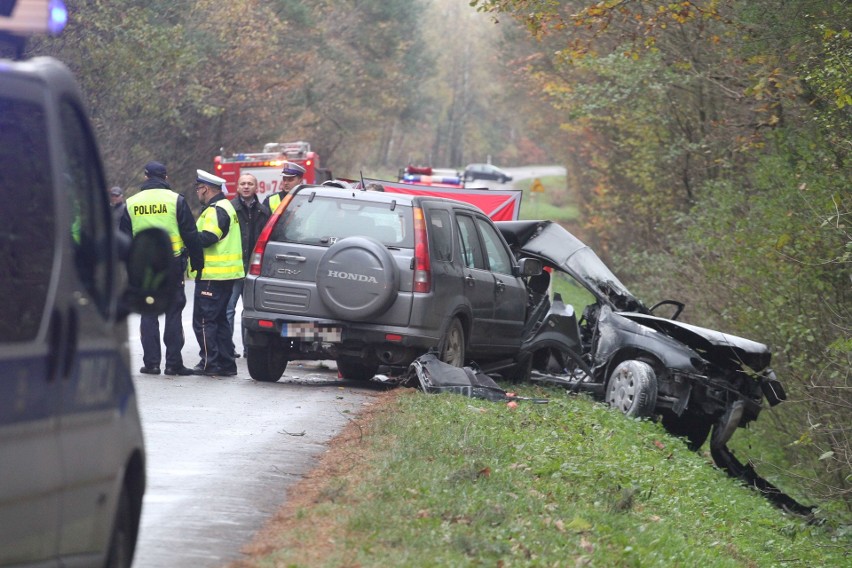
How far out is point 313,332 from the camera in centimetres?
1216

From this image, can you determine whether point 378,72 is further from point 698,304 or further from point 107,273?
point 107,273

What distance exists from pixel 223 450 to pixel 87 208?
14.8 ft

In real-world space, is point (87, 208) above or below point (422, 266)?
above

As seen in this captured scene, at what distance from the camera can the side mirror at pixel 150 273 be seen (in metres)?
4.59

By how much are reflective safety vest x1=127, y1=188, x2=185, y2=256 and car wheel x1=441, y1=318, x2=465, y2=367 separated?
2.62m

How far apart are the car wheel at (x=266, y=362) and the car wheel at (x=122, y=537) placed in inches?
301

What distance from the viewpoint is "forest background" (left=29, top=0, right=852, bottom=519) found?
15.4 meters

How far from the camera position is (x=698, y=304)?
2064cm

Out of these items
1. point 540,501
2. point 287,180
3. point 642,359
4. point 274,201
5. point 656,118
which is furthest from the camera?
point 656,118

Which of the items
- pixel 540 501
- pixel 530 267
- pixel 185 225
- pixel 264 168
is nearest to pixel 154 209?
pixel 185 225

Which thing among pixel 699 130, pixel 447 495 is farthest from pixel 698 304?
pixel 447 495

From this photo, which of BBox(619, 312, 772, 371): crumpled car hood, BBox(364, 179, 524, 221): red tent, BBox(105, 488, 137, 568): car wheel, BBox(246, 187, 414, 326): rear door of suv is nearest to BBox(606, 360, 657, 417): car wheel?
BBox(619, 312, 772, 371): crumpled car hood

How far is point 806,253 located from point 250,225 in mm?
6628

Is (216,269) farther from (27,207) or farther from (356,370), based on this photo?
(27,207)
